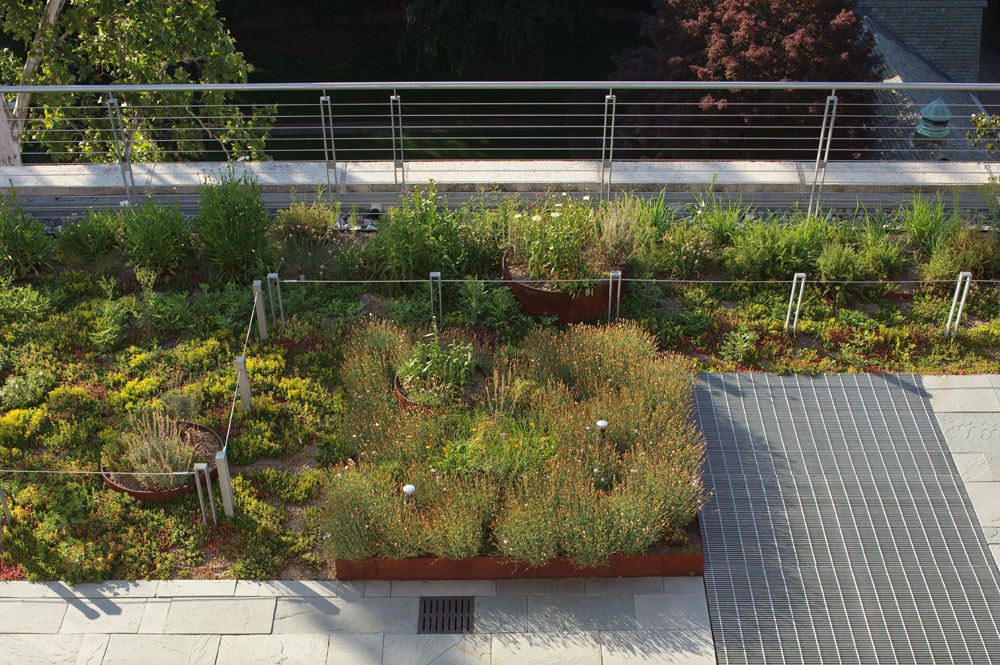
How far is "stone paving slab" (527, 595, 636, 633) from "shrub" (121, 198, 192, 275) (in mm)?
4626

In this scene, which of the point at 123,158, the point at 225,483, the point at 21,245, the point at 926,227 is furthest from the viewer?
the point at 123,158

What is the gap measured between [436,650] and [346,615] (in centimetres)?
62

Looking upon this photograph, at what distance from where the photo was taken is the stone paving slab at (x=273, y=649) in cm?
603

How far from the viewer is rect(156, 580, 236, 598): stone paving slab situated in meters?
6.42

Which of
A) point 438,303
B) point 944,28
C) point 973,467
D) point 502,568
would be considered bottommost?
point 502,568

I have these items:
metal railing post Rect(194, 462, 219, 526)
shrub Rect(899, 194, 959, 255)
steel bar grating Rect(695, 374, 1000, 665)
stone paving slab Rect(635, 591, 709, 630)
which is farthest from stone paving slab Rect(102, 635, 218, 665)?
shrub Rect(899, 194, 959, 255)

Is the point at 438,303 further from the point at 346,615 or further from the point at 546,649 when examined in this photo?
the point at 546,649

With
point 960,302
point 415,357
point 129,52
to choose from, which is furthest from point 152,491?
point 129,52

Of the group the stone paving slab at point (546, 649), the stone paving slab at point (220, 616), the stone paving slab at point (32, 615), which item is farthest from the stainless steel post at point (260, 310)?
the stone paving slab at point (546, 649)

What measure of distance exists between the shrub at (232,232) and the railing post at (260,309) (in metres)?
0.63

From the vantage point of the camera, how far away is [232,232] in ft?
29.2

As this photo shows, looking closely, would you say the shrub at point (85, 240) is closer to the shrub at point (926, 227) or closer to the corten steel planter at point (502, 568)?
the corten steel planter at point (502, 568)

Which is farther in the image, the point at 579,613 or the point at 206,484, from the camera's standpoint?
the point at 206,484

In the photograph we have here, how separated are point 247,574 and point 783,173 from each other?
6.30 metres
